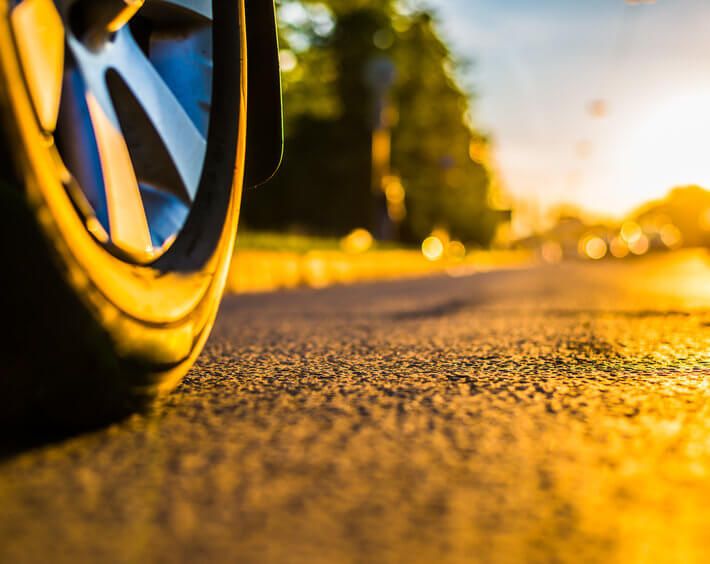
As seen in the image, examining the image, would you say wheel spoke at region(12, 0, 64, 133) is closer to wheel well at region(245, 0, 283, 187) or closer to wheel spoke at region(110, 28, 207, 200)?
wheel spoke at region(110, 28, 207, 200)

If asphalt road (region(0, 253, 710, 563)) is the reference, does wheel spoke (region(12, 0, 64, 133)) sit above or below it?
above

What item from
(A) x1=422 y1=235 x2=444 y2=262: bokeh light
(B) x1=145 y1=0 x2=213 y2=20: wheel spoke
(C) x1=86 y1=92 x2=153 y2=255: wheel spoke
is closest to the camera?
(C) x1=86 y1=92 x2=153 y2=255: wheel spoke

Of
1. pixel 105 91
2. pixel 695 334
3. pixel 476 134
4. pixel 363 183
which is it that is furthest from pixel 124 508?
pixel 476 134

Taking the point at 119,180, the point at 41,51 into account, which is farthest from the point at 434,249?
the point at 41,51

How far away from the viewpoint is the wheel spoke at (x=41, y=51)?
1789 millimetres

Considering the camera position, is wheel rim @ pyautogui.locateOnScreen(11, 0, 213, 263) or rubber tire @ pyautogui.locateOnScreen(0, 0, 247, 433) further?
wheel rim @ pyautogui.locateOnScreen(11, 0, 213, 263)

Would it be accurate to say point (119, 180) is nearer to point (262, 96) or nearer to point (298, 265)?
point (262, 96)

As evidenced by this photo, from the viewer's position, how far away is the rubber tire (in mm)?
1704

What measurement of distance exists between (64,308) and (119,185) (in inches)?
25.0

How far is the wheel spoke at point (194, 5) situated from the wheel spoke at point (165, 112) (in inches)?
6.0

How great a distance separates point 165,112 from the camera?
2.62m

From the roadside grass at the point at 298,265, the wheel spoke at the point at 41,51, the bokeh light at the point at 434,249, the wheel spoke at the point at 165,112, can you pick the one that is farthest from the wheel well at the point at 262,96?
the bokeh light at the point at 434,249

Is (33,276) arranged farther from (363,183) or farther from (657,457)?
Result: (363,183)

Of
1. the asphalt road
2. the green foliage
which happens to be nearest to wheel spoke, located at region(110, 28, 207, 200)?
the asphalt road
